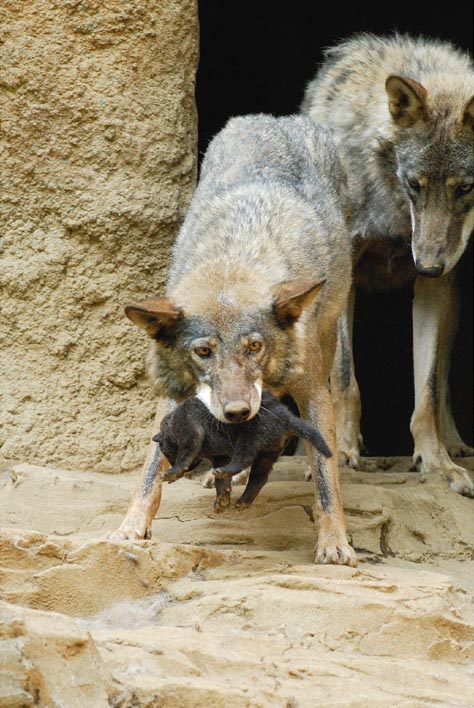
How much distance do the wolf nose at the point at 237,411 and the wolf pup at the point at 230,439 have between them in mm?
175

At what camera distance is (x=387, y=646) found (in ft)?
13.4

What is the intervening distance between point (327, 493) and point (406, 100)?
2582 millimetres

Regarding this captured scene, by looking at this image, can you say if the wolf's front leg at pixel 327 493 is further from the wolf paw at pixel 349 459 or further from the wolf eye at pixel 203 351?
the wolf paw at pixel 349 459

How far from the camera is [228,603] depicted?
414 cm

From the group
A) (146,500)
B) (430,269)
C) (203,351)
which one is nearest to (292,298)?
(203,351)

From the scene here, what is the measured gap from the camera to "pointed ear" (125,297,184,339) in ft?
15.4

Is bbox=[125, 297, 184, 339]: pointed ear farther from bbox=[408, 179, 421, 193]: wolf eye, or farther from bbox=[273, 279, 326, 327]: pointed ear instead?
bbox=[408, 179, 421, 193]: wolf eye

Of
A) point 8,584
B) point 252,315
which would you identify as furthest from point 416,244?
point 8,584

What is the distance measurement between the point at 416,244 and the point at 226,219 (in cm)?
144

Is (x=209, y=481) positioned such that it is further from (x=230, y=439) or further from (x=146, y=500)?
(x=230, y=439)

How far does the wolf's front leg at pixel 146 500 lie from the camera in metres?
4.82

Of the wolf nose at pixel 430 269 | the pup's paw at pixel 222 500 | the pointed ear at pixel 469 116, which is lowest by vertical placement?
the pup's paw at pixel 222 500

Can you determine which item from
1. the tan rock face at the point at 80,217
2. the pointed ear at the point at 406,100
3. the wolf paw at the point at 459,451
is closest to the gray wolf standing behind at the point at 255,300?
the tan rock face at the point at 80,217

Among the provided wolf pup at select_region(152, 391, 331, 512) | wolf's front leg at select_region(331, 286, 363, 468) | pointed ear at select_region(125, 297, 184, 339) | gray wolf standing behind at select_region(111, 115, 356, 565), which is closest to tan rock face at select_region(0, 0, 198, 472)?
gray wolf standing behind at select_region(111, 115, 356, 565)
